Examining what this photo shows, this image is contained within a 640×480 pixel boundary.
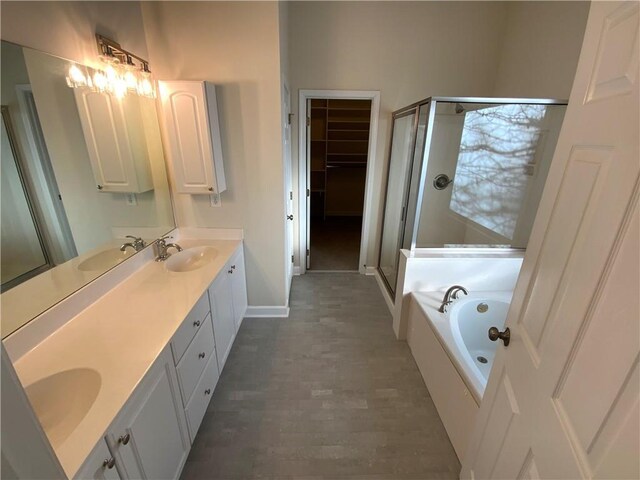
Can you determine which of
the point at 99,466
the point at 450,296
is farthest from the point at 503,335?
the point at 99,466

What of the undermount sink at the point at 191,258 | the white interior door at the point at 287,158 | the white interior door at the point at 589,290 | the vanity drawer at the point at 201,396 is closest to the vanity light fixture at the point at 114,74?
the white interior door at the point at 287,158

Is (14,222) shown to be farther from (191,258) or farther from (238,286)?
(238,286)

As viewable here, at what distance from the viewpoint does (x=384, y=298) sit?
3002 mm

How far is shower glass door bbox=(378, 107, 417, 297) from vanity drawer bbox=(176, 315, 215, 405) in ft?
5.66

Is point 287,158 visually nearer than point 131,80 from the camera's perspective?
No

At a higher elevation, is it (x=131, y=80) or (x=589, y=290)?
(x=131, y=80)

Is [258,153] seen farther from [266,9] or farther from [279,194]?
[266,9]

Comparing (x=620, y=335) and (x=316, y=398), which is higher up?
(x=620, y=335)

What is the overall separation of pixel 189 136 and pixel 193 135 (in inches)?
1.2

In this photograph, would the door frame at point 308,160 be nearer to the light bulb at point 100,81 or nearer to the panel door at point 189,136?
the panel door at point 189,136

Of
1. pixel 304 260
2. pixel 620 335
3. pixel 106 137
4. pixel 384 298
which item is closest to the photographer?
pixel 620 335

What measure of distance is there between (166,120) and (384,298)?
8.22 ft

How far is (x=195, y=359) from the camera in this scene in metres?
1.51

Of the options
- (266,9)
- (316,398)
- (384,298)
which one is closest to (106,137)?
(266,9)
